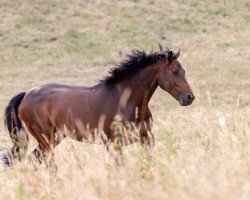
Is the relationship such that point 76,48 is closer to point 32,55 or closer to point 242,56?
point 32,55

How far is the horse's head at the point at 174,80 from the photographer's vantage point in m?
9.01

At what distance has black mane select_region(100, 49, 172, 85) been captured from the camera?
9211mm

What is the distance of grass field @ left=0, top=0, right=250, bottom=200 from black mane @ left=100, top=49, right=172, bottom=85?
79 cm

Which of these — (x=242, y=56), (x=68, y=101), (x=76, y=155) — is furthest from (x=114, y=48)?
(x=76, y=155)

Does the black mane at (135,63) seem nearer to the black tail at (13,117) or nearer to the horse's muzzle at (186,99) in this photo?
the horse's muzzle at (186,99)

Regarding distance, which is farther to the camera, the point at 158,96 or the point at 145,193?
the point at 158,96

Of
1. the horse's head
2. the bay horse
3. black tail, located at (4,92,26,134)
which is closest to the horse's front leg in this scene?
the bay horse

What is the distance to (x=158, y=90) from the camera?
85.9 feet

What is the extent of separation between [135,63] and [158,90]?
1693 centimetres

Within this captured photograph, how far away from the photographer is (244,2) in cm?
4478

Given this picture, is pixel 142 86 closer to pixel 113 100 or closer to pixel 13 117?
pixel 113 100

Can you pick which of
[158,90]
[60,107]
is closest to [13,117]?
[60,107]

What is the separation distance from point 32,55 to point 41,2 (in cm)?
811

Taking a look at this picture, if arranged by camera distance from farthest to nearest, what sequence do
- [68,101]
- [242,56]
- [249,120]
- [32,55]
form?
[32,55] < [242,56] < [68,101] < [249,120]
